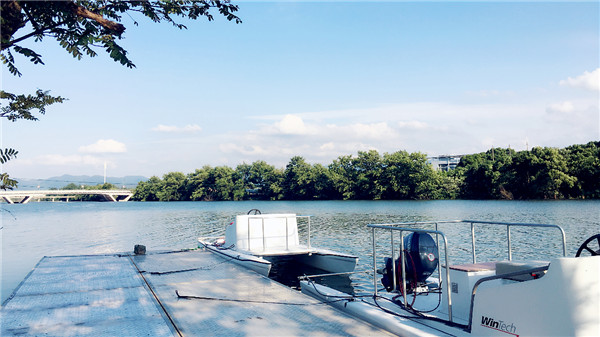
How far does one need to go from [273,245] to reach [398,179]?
69373 mm

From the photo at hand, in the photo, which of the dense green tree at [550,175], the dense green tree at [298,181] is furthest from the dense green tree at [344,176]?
the dense green tree at [550,175]

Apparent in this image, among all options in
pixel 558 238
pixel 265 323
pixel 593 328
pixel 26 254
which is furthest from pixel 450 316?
pixel 26 254

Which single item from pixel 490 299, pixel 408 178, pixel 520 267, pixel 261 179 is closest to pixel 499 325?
pixel 490 299

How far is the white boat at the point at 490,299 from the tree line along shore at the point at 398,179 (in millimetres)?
64002

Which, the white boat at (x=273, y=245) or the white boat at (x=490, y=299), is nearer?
the white boat at (x=490, y=299)

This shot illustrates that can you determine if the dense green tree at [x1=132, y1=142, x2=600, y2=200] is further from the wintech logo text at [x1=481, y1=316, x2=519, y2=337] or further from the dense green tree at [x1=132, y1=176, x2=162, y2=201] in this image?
the wintech logo text at [x1=481, y1=316, x2=519, y2=337]

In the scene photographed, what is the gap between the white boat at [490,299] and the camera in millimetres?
4023

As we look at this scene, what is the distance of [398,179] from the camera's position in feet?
265

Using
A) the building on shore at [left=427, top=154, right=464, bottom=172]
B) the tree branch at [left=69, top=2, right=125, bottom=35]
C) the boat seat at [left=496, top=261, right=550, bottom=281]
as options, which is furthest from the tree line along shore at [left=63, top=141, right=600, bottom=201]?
the tree branch at [left=69, top=2, right=125, bottom=35]

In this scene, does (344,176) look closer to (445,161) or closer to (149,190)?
(149,190)

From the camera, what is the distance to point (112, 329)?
6035 mm

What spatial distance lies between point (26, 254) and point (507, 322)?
25.3 m

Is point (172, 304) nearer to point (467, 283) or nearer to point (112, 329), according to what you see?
point (112, 329)

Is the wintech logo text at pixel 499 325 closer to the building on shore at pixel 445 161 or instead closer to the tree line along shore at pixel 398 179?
the tree line along shore at pixel 398 179
